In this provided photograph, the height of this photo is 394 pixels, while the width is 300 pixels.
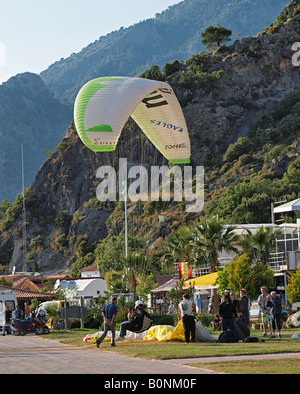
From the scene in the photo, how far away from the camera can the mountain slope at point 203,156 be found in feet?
261

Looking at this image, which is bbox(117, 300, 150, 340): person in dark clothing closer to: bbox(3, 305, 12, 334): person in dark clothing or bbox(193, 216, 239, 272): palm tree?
bbox(3, 305, 12, 334): person in dark clothing

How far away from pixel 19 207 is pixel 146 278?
71.6 meters

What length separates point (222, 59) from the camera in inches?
3839

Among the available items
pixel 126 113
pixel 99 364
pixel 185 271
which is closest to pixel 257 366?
pixel 99 364

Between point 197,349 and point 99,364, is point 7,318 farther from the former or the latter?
point 99,364

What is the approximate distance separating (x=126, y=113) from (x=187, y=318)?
11.6 metres

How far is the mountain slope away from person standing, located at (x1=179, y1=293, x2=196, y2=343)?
51.3m

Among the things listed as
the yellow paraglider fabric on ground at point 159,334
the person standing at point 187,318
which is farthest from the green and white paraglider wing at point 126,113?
the person standing at point 187,318

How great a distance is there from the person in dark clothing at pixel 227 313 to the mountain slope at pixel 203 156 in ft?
169

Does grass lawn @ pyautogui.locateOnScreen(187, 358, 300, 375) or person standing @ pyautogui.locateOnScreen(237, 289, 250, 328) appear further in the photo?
person standing @ pyautogui.locateOnScreen(237, 289, 250, 328)

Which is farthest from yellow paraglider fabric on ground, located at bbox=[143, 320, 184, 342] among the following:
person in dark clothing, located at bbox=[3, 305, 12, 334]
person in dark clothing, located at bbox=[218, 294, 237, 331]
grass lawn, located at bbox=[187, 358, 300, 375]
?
person in dark clothing, located at bbox=[3, 305, 12, 334]

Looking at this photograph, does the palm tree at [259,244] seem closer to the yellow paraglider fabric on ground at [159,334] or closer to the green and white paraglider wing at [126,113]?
the green and white paraglider wing at [126,113]

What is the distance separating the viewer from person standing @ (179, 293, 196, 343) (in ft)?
57.0

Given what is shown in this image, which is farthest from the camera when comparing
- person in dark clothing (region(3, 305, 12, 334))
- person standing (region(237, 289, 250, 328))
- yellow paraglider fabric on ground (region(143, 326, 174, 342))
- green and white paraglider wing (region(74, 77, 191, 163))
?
person in dark clothing (region(3, 305, 12, 334))
